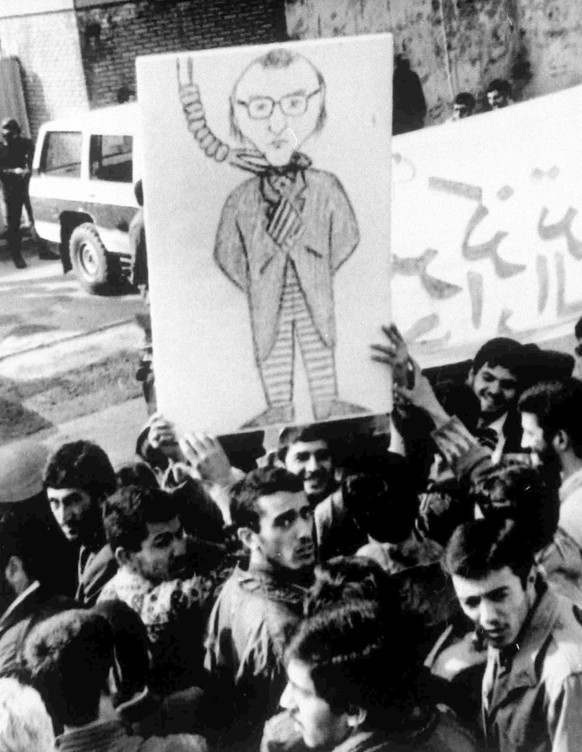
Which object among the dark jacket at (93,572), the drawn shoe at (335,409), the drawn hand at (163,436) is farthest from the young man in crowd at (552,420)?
the dark jacket at (93,572)

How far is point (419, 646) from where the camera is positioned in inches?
110

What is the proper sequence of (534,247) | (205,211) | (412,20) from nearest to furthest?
(205,211) < (412,20) < (534,247)

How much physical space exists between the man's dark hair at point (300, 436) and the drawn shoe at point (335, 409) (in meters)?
0.03

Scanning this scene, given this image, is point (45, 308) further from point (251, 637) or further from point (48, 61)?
point (251, 637)

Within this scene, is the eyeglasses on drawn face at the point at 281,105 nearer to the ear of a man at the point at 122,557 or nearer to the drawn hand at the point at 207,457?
the drawn hand at the point at 207,457

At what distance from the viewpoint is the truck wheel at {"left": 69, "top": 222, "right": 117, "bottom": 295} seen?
258cm

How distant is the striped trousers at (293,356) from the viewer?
2.71 metres

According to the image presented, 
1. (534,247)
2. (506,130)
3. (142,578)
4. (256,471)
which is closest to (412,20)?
(506,130)

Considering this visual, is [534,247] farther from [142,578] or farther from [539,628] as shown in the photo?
[142,578]

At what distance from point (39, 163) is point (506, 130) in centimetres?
129

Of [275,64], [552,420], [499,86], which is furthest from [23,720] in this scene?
[499,86]

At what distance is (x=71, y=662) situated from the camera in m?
2.64

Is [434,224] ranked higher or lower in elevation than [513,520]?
higher

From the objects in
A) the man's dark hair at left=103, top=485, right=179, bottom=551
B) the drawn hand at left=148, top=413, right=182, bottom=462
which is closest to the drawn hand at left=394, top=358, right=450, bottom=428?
the drawn hand at left=148, top=413, right=182, bottom=462
